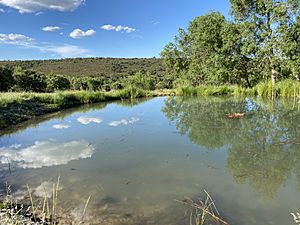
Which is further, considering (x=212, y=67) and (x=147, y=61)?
(x=147, y=61)

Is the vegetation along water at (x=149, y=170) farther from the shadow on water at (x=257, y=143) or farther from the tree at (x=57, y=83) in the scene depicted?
the tree at (x=57, y=83)

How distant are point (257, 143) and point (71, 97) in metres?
10.4

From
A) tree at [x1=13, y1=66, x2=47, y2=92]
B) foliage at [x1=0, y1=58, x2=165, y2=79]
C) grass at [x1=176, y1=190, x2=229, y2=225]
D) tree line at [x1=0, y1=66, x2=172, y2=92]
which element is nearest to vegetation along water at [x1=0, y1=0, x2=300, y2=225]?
grass at [x1=176, y1=190, x2=229, y2=225]

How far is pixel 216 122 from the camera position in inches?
247

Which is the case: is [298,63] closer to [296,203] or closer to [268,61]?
[268,61]

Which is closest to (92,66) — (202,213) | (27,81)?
(27,81)

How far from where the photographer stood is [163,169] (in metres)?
3.31

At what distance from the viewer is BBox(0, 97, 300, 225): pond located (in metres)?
2.28

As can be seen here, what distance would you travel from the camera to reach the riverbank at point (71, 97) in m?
8.20

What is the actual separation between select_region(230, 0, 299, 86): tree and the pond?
1081cm

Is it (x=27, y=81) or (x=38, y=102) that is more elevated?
(x=27, y=81)

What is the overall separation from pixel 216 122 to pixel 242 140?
1786 millimetres

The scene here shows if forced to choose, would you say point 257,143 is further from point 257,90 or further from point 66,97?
point 257,90

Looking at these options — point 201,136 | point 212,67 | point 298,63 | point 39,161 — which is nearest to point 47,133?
point 39,161
